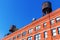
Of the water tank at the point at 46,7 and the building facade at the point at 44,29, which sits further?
the water tank at the point at 46,7

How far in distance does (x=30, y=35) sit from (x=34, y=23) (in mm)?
3787

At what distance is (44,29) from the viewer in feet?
141

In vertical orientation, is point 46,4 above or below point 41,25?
above

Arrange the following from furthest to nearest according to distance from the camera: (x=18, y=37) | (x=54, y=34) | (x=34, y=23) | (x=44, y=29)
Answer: (x=18, y=37) → (x=34, y=23) → (x=44, y=29) → (x=54, y=34)

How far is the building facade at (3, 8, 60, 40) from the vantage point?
4038cm

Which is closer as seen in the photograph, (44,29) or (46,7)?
(44,29)

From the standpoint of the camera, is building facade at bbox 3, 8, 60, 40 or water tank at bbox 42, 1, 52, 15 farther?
water tank at bbox 42, 1, 52, 15

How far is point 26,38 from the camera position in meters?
48.3

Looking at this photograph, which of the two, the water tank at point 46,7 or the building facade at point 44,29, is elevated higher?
the water tank at point 46,7

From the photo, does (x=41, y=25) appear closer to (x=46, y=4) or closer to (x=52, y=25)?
(x=52, y=25)

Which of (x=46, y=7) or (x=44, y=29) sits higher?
(x=46, y=7)

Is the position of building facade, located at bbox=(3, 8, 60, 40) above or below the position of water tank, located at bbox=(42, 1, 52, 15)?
below

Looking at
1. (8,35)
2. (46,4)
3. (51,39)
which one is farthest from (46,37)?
(8,35)

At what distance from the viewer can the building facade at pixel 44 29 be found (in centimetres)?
4038
